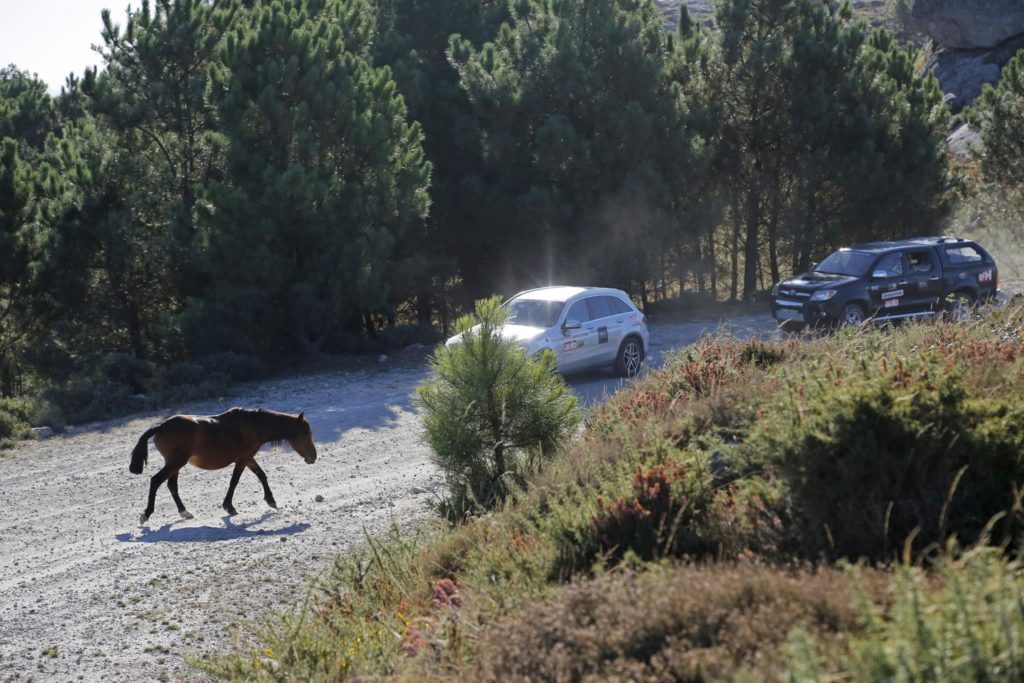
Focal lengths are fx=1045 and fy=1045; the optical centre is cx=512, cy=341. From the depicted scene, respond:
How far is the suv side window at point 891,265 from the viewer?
70.8 feet

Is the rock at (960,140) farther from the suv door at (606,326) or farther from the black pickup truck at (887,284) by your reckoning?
the suv door at (606,326)

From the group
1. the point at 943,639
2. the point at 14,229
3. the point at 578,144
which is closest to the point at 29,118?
the point at 14,229

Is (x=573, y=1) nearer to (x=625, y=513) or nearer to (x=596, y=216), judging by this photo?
(x=596, y=216)

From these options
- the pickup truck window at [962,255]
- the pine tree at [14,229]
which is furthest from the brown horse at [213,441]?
the pickup truck window at [962,255]

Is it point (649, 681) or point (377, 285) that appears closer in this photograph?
point (649, 681)

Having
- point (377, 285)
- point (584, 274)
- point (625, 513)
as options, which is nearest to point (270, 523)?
point (625, 513)

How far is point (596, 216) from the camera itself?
27.2m

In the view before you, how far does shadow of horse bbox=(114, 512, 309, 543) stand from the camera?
10164 mm

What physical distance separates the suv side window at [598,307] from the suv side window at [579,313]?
0.12m

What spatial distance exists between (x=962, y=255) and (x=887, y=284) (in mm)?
2315

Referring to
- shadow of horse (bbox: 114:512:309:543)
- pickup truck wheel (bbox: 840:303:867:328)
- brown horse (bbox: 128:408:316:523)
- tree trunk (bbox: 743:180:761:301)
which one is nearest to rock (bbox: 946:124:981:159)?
tree trunk (bbox: 743:180:761:301)

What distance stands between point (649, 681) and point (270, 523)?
735 cm

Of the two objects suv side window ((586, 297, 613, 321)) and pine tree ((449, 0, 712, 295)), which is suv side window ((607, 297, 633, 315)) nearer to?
suv side window ((586, 297, 613, 321))

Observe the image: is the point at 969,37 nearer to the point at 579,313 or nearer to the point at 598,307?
the point at 598,307
